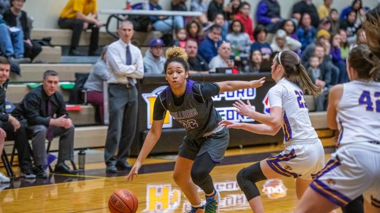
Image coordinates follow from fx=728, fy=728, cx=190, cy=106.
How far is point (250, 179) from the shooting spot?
258 inches

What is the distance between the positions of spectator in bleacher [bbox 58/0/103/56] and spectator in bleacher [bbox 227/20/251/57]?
2.98m

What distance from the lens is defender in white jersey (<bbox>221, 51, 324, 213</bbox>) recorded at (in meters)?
6.44

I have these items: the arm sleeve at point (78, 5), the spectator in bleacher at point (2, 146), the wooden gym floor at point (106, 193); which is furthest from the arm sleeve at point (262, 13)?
the spectator in bleacher at point (2, 146)

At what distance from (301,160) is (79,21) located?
9.47 m

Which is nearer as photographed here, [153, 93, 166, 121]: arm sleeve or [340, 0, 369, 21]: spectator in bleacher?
[153, 93, 166, 121]: arm sleeve

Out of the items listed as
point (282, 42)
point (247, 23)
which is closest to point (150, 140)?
point (282, 42)

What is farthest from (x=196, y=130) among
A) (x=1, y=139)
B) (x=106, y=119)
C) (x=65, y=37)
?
(x=65, y=37)

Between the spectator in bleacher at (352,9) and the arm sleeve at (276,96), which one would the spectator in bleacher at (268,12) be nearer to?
the spectator in bleacher at (352,9)

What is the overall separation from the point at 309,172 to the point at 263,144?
8.05 meters

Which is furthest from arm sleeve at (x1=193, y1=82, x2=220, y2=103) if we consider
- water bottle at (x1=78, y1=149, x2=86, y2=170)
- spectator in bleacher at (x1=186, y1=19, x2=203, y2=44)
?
spectator in bleacher at (x1=186, y1=19, x2=203, y2=44)

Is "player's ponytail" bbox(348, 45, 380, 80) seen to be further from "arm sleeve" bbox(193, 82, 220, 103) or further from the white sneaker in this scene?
the white sneaker

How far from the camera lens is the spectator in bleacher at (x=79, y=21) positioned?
1503 cm

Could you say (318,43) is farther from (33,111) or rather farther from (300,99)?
(300,99)

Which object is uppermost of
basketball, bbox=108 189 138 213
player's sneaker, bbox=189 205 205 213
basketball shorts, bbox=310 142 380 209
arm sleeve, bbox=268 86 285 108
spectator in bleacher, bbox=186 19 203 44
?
arm sleeve, bbox=268 86 285 108
